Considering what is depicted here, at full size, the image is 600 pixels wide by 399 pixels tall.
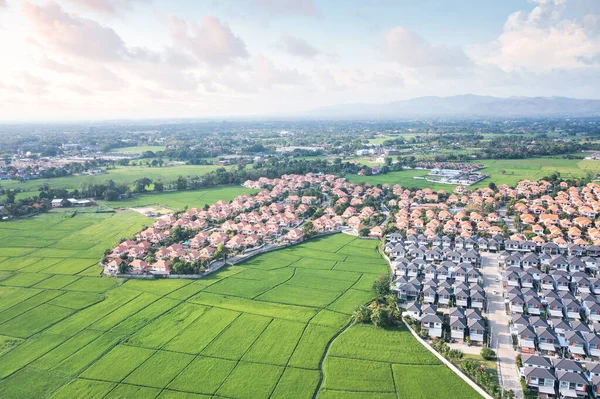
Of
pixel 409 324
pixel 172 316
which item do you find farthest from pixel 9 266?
pixel 409 324

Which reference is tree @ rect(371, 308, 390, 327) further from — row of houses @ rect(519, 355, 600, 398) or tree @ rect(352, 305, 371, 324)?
row of houses @ rect(519, 355, 600, 398)

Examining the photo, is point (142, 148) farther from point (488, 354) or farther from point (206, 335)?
point (488, 354)

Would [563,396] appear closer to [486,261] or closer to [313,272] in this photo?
[486,261]

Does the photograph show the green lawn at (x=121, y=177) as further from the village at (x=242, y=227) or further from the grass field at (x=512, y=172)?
the grass field at (x=512, y=172)

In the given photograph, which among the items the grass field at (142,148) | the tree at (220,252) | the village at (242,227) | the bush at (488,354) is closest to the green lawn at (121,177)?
the village at (242,227)

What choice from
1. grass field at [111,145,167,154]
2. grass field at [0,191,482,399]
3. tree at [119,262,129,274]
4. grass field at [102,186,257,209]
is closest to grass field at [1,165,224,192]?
grass field at [102,186,257,209]

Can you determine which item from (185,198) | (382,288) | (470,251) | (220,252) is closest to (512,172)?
(470,251)
